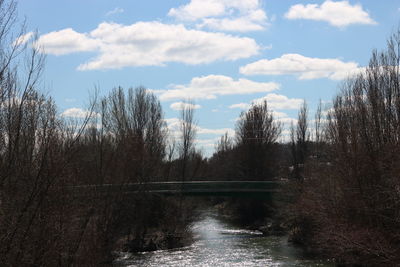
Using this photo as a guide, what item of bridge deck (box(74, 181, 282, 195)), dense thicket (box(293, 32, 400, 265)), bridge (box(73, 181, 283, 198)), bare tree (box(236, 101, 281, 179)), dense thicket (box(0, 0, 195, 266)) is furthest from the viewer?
bare tree (box(236, 101, 281, 179))

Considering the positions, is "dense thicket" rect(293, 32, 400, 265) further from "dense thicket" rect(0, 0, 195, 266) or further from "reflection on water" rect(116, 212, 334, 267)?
"dense thicket" rect(0, 0, 195, 266)

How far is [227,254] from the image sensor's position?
26234 mm

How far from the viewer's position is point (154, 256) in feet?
86.4

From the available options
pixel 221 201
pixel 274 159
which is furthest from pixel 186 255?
pixel 221 201

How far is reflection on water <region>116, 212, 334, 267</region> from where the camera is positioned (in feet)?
77.3

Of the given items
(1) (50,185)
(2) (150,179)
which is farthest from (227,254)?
(1) (50,185)

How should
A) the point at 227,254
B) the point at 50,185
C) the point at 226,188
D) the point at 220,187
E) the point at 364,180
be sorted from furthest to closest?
the point at 220,187 → the point at 226,188 → the point at 227,254 → the point at 364,180 → the point at 50,185

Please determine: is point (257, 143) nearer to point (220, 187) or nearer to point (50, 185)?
point (220, 187)

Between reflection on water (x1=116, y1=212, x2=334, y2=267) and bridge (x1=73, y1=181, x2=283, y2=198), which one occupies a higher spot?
bridge (x1=73, y1=181, x2=283, y2=198)

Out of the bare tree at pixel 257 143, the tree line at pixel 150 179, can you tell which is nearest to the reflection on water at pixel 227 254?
the tree line at pixel 150 179

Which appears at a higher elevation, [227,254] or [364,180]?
[364,180]

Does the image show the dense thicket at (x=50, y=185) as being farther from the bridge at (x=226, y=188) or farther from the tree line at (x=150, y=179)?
the bridge at (x=226, y=188)

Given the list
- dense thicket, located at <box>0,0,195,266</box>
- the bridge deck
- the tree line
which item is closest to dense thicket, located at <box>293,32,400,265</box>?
the tree line

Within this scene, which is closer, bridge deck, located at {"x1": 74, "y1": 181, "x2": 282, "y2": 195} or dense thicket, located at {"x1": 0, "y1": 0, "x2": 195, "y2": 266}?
dense thicket, located at {"x1": 0, "y1": 0, "x2": 195, "y2": 266}
